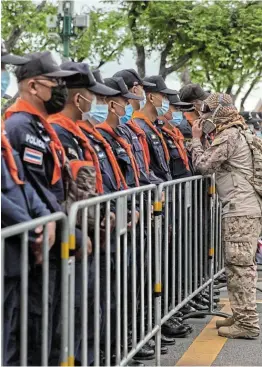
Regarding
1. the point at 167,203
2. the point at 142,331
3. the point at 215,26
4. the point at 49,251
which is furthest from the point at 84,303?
the point at 215,26

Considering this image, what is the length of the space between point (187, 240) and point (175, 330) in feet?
2.30

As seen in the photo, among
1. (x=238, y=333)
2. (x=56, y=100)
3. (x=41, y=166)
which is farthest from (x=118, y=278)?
(x=238, y=333)

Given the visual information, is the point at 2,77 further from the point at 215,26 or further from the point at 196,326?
the point at 215,26

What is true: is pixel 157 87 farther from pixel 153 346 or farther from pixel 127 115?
pixel 153 346

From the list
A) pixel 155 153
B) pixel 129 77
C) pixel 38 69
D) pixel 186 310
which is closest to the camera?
pixel 38 69

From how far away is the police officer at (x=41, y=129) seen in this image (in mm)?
5000

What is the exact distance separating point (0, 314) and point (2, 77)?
1537 millimetres

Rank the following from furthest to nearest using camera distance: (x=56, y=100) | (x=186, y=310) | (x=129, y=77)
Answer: (x=186, y=310) → (x=129, y=77) → (x=56, y=100)

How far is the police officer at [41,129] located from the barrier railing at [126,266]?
19cm

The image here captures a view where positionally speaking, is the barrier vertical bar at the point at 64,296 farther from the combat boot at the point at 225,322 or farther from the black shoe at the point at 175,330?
the combat boot at the point at 225,322

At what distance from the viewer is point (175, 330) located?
760 centimetres

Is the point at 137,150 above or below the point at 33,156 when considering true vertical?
above

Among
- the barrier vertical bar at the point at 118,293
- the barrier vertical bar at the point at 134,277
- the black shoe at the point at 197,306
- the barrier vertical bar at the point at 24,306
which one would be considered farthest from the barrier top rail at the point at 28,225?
the black shoe at the point at 197,306

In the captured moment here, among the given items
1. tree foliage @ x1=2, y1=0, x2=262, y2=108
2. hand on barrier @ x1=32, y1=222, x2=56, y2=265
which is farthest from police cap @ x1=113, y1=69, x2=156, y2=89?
tree foliage @ x1=2, y1=0, x2=262, y2=108
